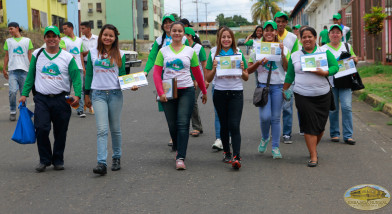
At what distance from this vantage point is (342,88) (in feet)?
27.3

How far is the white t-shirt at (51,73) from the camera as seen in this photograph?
21.5 ft

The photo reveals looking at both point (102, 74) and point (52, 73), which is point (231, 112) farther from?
point (52, 73)

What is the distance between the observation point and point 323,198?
5.28m

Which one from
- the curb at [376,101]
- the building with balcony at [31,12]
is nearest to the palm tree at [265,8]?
the building with balcony at [31,12]

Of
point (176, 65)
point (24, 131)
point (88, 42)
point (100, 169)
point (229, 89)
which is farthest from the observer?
point (88, 42)

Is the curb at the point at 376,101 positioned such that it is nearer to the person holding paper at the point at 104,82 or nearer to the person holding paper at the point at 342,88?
the person holding paper at the point at 342,88

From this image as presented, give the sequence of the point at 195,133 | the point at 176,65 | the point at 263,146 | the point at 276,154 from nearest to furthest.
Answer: the point at 176,65 < the point at 276,154 < the point at 263,146 < the point at 195,133

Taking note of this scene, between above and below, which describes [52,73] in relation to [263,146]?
above

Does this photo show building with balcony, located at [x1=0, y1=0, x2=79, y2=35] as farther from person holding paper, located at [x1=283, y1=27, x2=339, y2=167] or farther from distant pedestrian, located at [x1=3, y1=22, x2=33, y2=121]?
person holding paper, located at [x1=283, y1=27, x2=339, y2=167]

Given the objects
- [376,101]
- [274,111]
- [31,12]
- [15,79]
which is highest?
[31,12]

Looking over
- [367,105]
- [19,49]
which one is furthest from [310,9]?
[19,49]

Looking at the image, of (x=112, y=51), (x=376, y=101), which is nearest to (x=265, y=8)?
(x=376, y=101)

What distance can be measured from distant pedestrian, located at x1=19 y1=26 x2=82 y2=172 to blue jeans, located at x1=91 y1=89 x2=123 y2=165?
15.4 inches

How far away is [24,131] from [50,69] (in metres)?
0.81
